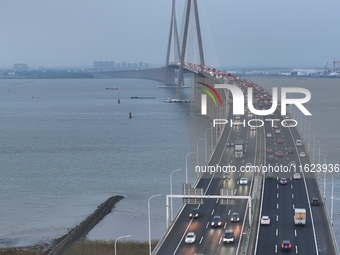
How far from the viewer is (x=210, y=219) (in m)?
9.91

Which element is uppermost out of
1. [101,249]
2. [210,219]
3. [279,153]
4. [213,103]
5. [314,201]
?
[213,103]

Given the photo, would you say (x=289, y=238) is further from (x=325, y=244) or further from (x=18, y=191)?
(x=18, y=191)

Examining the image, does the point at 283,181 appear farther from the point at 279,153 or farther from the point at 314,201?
the point at 279,153

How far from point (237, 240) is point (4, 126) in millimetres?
25328

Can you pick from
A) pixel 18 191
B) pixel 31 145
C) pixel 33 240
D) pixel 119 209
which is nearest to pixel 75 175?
pixel 18 191

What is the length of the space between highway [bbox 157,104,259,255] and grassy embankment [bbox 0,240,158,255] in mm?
985

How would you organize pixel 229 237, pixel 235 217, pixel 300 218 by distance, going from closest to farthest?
pixel 229 237, pixel 300 218, pixel 235 217

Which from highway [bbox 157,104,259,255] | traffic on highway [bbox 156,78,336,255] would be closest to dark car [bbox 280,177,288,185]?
traffic on highway [bbox 156,78,336,255]

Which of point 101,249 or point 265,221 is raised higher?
point 265,221

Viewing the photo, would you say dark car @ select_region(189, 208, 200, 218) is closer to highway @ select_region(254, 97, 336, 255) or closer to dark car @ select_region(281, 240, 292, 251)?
highway @ select_region(254, 97, 336, 255)

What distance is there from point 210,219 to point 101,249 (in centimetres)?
207

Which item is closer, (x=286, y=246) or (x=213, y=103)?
(x=286, y=246)

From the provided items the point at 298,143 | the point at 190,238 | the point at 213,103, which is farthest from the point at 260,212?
the point at 213,103

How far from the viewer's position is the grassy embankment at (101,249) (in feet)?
34.8
